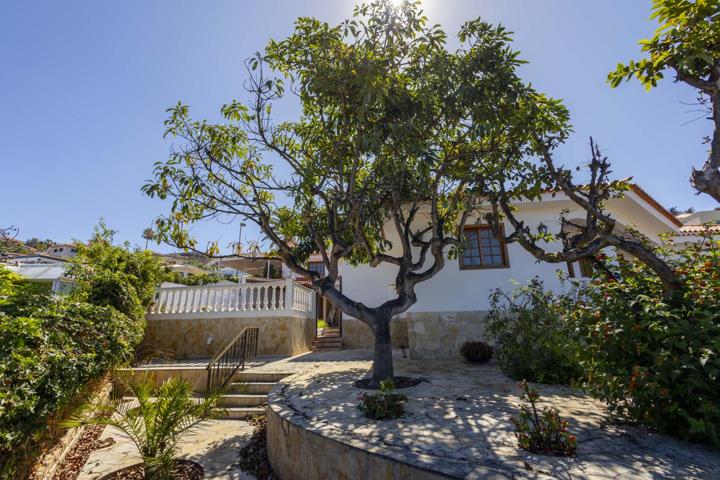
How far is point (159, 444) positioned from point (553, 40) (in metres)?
9.55

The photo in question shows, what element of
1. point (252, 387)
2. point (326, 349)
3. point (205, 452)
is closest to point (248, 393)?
point (252, 387)

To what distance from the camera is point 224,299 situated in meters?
12.3

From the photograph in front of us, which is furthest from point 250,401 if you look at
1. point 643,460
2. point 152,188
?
point 643,460

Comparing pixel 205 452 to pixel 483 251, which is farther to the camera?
pixel 483 251

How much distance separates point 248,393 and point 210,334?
517 centimetres

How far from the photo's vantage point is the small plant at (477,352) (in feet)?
29.6

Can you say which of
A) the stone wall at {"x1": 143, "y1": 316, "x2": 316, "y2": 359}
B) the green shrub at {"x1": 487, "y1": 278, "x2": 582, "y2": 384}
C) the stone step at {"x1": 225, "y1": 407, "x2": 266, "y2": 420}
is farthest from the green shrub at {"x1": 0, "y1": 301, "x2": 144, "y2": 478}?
the green shrub at {"x1": 487, "y1": 278, "x2": 582, "y2": 384}

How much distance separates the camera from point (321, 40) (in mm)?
5957

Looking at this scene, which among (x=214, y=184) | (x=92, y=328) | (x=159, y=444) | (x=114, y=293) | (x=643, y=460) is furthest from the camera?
(x=114, y=293)

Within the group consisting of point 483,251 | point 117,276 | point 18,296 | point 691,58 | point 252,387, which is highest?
point 691,58

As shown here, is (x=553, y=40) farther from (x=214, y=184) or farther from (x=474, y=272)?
(x=214, y=184)

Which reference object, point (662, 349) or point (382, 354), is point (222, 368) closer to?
point (382, 354)

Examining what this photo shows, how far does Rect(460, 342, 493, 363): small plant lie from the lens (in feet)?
29.6

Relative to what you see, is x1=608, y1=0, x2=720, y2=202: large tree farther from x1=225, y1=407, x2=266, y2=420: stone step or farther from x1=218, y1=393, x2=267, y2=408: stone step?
x1=218, y1=393, x2=267, y2=408: stone step
